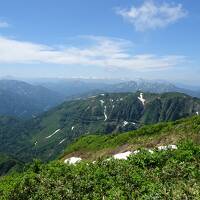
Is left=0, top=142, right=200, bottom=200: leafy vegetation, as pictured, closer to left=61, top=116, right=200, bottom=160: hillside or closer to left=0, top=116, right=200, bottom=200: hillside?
left=0, top=116, right=200, bottom=200: hillside

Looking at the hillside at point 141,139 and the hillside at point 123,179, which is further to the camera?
the hillside at point 141,139

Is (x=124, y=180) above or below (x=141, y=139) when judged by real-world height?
above

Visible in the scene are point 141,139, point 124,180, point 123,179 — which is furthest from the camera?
point 141,139

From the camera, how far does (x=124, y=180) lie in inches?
839

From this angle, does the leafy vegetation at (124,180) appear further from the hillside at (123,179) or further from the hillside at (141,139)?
the hillside at (141,139)

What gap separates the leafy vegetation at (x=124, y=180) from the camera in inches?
703

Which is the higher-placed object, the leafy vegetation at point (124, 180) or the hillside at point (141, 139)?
the leafy vegetation at point (124, 180)

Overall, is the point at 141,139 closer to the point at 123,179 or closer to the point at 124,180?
the point at 123,179

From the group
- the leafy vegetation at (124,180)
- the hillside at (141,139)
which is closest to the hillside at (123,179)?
the leafy vegetation at (124,180)

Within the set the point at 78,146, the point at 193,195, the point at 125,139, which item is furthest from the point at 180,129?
the point at 193,195

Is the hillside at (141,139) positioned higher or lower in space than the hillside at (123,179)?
lower

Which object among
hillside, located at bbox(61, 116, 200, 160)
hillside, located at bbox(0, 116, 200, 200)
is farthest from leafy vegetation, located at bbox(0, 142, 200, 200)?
hillside, located at bbox(61, 116, 200, 160)

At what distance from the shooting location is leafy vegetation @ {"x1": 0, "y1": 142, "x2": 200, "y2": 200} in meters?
17.9

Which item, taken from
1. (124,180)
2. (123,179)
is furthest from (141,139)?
(124,180)
